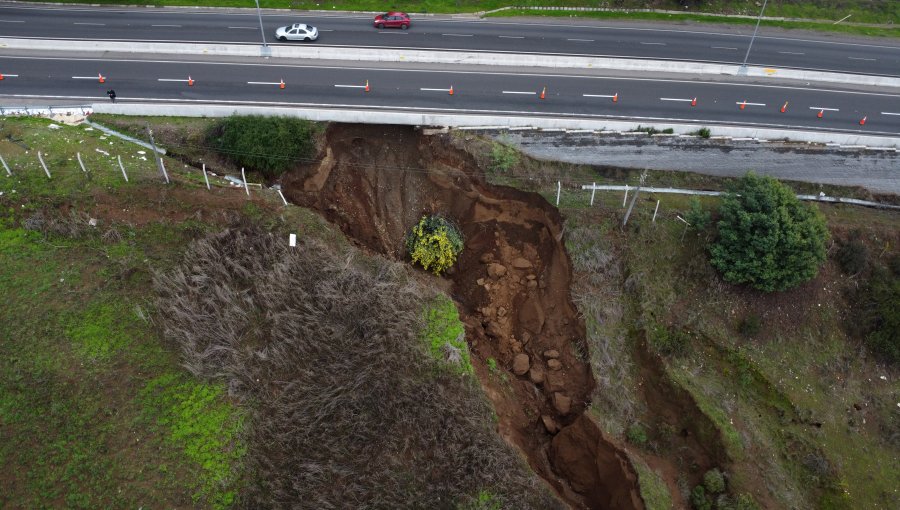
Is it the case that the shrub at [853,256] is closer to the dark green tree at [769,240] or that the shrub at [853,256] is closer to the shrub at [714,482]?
the dark green tree at [769,240]

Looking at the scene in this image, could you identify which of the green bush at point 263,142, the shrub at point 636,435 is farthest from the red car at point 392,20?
the shrub at point 636,435

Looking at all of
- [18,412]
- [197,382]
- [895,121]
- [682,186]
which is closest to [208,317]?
[197,382]

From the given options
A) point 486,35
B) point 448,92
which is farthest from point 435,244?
point 486,35

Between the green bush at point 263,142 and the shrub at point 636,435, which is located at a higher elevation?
the green bush at point 263,142

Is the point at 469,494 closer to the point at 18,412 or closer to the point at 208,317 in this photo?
the point at 208,317

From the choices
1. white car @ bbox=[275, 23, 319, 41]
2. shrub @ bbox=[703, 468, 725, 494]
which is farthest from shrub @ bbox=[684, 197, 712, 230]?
white car @ bbox=[275, 23, 319, 41]

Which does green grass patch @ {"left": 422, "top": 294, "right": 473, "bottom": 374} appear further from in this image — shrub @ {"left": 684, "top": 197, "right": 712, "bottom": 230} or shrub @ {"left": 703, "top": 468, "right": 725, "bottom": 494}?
shrub @ {"left": 684, "top": 197, "right": 712, "bottom": 230}

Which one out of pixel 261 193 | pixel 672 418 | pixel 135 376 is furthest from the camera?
pixel 261 193
